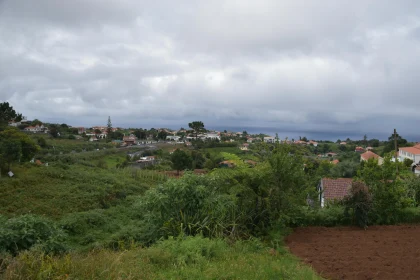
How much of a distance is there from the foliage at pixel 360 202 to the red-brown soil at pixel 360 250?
0.99ft

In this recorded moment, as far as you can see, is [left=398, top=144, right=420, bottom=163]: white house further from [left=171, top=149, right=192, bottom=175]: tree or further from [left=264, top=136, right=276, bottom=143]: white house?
[left=264, top=136, right=276, bottom=143]: white house

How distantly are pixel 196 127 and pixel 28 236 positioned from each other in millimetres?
55929

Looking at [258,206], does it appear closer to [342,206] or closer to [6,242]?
[342,206]

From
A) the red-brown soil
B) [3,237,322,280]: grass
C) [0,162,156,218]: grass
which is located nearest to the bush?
[3,237,322,280]: grass

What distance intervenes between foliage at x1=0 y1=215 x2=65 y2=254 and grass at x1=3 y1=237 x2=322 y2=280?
4.40ft

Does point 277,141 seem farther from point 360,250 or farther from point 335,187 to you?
point 335,187

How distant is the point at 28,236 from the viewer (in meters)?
5.96

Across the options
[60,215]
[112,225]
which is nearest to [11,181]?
[60,215]

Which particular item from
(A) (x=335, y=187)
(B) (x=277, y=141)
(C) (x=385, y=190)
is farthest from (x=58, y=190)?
(C) (x=385, y=190)

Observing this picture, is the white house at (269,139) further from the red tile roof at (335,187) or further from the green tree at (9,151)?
the green tree at (9,151)

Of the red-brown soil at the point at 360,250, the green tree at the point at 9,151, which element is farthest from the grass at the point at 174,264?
the green tree at the point at 9,151

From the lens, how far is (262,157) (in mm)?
7773

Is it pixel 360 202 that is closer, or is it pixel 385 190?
pixel 360 202

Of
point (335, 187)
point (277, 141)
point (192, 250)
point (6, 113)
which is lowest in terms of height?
point (335, 187)
